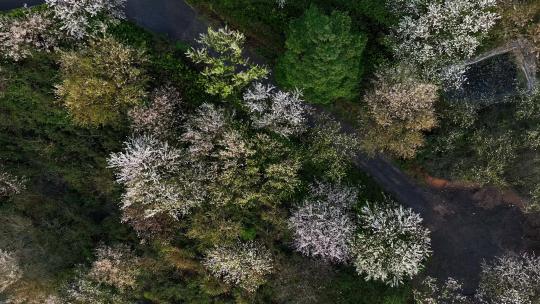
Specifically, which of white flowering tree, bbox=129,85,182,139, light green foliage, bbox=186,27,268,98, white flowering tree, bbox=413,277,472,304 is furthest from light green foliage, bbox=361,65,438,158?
white flowering tree, bbox=129,85,182,139

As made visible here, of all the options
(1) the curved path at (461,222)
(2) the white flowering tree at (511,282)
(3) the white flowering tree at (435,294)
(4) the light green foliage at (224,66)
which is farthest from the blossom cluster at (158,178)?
(2) the white flowering tree at (511,282)

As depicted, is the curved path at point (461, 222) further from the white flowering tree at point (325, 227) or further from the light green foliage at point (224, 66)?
the light green foliage at point (224, 66)

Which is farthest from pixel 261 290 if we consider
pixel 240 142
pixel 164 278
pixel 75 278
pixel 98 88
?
pixel 98 88

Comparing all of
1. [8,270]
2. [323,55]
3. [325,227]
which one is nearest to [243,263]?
[325,227]

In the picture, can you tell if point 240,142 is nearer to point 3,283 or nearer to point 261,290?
point 261,290

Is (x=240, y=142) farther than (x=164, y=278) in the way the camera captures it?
No

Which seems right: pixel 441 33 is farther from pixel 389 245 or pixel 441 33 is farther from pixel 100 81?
pixel 100 81
